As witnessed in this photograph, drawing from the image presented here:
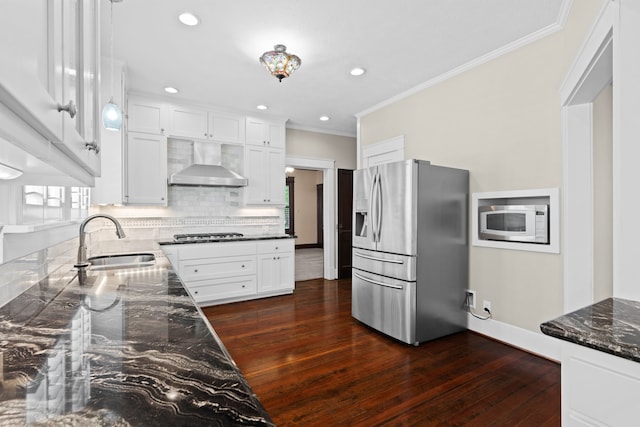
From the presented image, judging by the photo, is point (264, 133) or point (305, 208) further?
point (305, 208)

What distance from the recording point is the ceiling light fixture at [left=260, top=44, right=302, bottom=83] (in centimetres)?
267

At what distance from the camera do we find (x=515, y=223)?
9.01 ft

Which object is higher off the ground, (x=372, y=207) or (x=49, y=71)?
(x=49, y=71)

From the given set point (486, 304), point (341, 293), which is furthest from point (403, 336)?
point (341, 293)

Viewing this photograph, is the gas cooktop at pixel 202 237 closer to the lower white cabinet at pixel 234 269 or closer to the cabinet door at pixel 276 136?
the lower white cabinet at pixel 234 269

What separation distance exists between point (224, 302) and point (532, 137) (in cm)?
382

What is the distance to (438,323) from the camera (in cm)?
290

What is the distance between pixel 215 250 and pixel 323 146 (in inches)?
108

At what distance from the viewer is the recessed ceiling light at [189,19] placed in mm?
2322

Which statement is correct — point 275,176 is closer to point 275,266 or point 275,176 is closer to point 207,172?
point 207,172

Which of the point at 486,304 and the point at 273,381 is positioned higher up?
the point at 486,304

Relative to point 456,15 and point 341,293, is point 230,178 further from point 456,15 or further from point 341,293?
point 456,15

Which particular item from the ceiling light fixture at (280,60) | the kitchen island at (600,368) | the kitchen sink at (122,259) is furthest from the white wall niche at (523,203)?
the kitchen sink at (122,259)

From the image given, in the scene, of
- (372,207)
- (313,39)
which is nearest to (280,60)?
(313,39)
